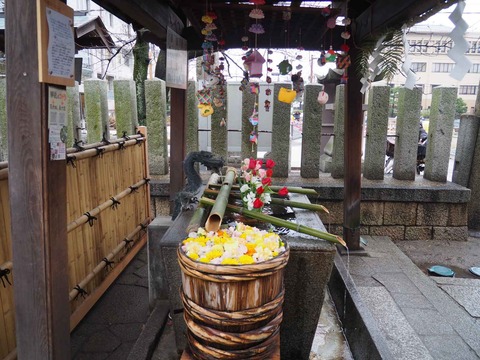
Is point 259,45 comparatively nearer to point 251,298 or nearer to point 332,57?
point 332,57

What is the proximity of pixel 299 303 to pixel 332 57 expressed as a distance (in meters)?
2.99

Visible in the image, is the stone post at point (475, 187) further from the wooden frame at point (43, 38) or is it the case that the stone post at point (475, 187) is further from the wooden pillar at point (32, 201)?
the wooden frame at point (43, 38)

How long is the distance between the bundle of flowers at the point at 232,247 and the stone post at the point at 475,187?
597 centimetres

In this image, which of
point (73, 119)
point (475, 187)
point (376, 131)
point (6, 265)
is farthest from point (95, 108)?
point (475, 187)

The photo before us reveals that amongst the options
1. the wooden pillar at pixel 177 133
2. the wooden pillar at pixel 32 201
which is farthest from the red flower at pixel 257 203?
the wooden pillar at pixel 177 133

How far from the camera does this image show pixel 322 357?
320cm

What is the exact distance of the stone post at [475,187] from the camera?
684 centimetres

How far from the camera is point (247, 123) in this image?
627 cm

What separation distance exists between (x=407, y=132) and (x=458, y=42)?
12.9 ft

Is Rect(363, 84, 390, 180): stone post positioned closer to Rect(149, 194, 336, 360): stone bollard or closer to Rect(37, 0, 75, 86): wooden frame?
Rect(149, 194, 336, 360): stone bollard

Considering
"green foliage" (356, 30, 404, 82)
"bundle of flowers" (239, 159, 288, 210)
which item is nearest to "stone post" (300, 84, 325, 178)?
"green foliage" (356, 30, 404, 82)

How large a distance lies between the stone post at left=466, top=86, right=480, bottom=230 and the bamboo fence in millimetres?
5741

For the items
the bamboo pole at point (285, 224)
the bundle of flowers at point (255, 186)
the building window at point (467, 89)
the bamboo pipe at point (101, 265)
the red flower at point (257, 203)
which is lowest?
the bamboo pipe at point (101, 265)

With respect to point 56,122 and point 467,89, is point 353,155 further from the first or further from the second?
point 467,89
